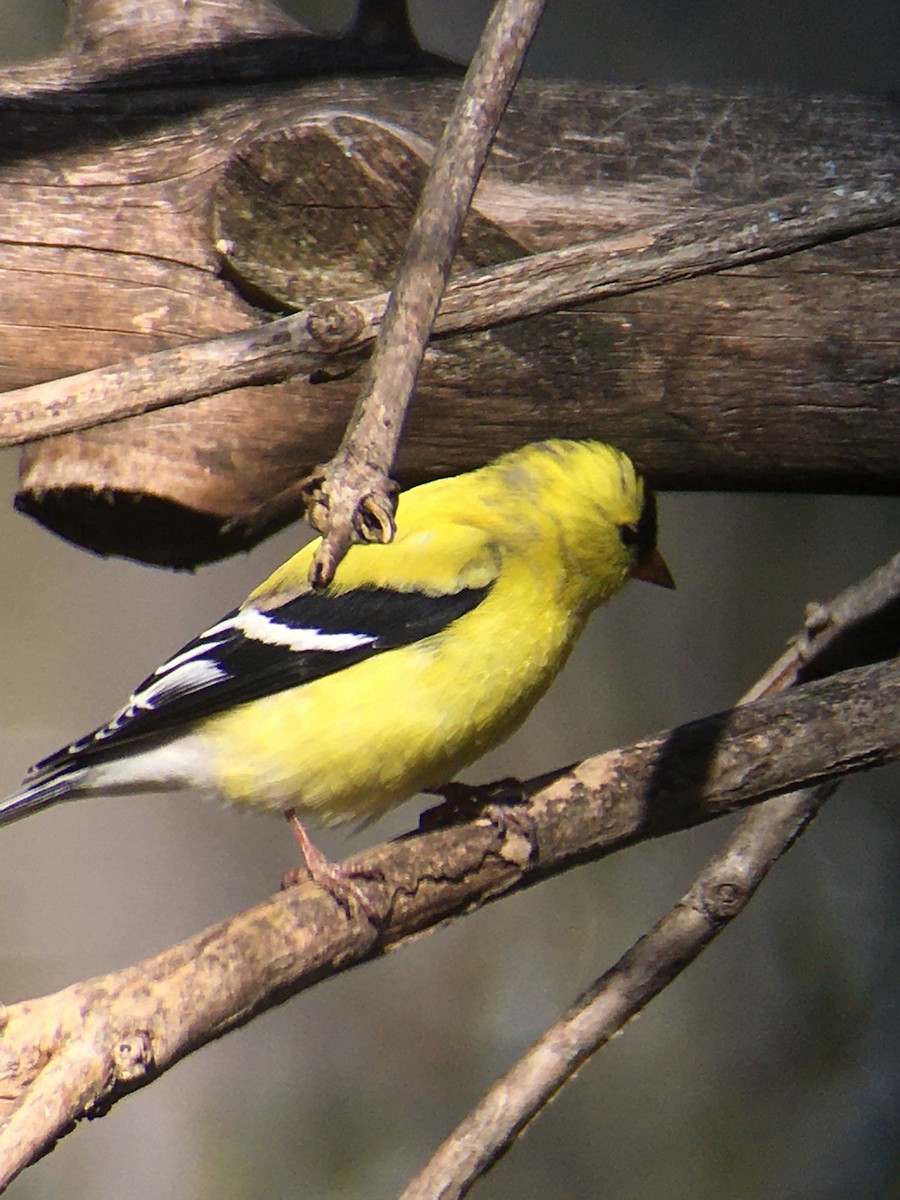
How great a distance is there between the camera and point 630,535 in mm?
1700

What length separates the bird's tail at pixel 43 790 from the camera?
1557 millimetres

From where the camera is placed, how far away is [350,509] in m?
0.77

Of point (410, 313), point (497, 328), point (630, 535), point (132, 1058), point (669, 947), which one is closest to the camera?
point (410, 313)

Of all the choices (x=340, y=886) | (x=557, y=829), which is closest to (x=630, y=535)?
(x=557, y=829)

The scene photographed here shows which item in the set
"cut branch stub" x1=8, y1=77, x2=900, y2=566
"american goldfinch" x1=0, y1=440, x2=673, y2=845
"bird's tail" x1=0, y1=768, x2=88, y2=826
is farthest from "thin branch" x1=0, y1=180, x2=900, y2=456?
"bird's tail" x1=0, y1=768, x2=88, y2=826

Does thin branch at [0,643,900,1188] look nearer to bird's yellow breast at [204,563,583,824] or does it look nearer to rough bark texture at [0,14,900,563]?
bird's yellow breast at [204,563,583,824]

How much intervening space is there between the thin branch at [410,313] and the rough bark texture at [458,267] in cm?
52

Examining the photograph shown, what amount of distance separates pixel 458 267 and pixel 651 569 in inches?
18.7

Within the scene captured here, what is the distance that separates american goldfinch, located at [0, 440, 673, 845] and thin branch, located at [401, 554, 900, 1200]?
28 centimetres

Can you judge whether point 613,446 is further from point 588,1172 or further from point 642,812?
point 588,1172

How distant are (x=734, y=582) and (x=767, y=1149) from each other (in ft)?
3.55

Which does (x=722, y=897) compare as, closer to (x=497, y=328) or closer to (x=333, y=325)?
(x=497, y=328)

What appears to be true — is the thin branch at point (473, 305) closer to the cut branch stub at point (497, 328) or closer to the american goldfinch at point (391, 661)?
the cut branch stub at point (497, 328)

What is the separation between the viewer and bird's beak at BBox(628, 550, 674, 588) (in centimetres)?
174
